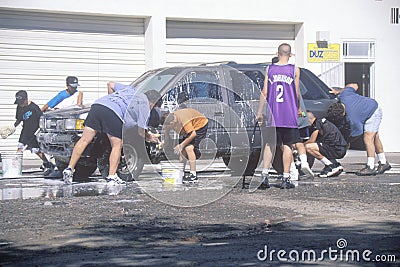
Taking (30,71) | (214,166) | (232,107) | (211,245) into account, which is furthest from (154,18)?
(211,245)

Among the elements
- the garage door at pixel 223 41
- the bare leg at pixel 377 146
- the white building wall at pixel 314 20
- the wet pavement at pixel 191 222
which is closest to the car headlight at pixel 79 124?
the wet pavement at pixel 191 222

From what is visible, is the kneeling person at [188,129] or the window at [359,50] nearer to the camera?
the kneeling person at [188,129]

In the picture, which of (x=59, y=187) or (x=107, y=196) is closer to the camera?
(x=107, y=196)

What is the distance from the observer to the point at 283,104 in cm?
1066

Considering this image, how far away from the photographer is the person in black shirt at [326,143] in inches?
502

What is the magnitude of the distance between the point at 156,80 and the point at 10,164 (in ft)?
9.52

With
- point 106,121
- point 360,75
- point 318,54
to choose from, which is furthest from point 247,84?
point 360,75

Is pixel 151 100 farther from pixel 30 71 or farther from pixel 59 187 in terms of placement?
pixel 30 71

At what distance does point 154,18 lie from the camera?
18547 millimetres

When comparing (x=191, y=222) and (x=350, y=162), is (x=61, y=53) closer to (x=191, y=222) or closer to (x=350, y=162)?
(x=350, y=162)

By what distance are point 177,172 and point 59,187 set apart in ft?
5.50

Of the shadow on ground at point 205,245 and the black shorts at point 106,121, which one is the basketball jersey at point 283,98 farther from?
the shadow on ground at point 205,245

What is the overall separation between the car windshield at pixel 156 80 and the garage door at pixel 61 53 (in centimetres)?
600

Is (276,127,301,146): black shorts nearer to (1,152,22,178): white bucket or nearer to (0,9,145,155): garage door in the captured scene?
(1,152,22,178): white bucket
